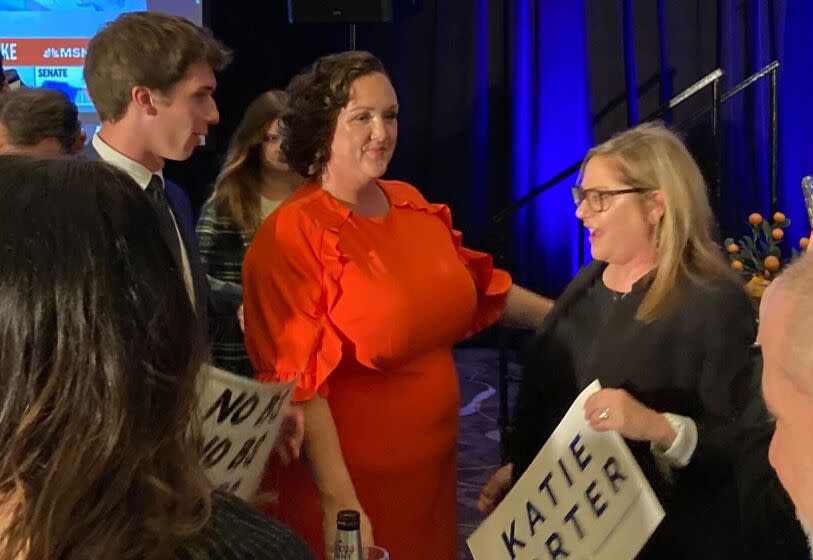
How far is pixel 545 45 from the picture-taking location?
5766mm

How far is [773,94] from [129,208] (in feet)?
15.9

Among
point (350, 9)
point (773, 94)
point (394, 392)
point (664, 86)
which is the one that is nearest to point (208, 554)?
point (394, 392)

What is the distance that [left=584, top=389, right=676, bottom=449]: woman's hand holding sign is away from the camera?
1.56 metres

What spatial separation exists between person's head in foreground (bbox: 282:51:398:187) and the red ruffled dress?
7 cm

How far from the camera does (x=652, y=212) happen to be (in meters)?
1.87

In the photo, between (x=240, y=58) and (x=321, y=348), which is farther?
(x=240, y=58)

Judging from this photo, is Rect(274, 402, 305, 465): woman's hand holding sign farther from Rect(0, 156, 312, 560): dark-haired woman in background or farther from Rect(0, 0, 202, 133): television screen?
Rect(0, 0, 202, 133): television screen

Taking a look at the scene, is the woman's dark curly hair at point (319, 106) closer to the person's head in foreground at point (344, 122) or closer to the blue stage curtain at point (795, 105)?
the person's head in foreground at point (344, 122)

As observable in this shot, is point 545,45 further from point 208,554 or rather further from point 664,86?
point 208,554

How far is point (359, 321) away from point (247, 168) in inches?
63.9

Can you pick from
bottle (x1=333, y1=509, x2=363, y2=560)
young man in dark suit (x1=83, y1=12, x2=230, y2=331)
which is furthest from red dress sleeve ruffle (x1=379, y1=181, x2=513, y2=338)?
bottle (x1=333, y1=509, x2=363, y2=560)

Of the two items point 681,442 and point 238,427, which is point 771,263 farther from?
point 238,427

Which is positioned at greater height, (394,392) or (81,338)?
(81,338)

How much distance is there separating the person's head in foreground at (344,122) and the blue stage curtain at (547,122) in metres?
3.86
